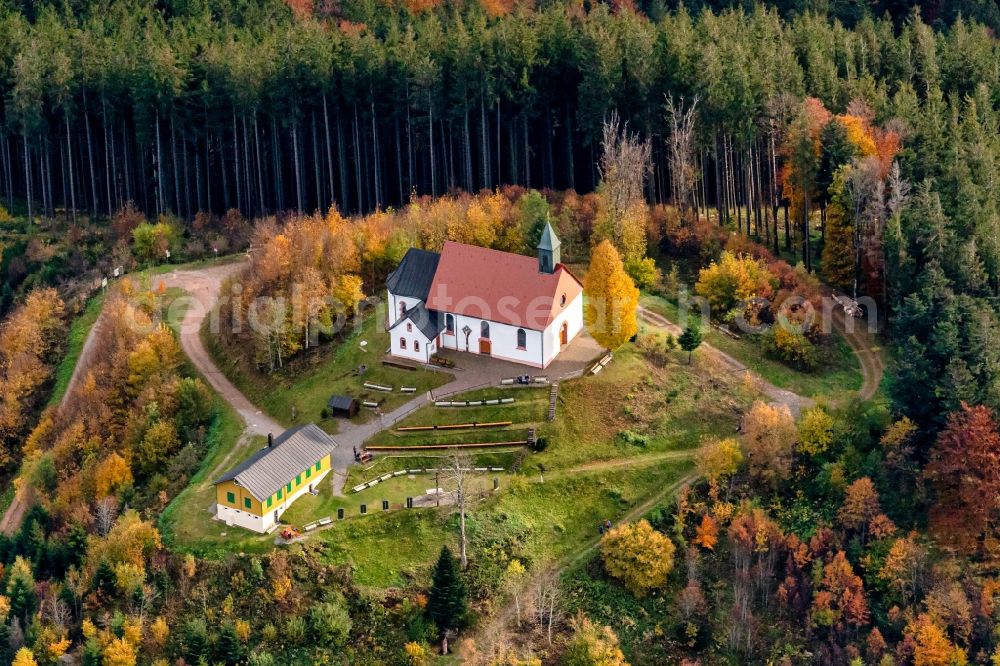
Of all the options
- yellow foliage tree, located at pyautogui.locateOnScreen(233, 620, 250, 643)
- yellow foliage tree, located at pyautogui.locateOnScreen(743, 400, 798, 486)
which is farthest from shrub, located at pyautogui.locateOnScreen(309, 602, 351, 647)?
yellow foliage tree, located at pyautogui.locateOnScreen(743, 400, 798, 486)

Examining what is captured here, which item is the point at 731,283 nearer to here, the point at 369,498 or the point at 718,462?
the point at 718,462

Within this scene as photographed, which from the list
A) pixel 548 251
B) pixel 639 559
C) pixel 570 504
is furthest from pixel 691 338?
pixel 639 559

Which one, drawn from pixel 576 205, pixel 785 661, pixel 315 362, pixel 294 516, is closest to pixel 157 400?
pixel 315 362

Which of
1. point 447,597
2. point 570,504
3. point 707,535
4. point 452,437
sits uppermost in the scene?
point 452,437

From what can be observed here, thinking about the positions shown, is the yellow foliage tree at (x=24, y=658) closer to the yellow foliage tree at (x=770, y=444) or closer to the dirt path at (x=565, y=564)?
the dirt path at (x=565, y=564)

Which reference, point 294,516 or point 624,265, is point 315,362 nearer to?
point 294,516

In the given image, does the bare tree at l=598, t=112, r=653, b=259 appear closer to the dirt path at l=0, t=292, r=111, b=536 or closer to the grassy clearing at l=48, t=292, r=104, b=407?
the dirt path at l=0, t=292, r=111, b=536

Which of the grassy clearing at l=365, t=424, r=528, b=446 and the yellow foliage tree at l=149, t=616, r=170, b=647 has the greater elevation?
the grassy clearing at l=365, t=424, r=528, b=446
